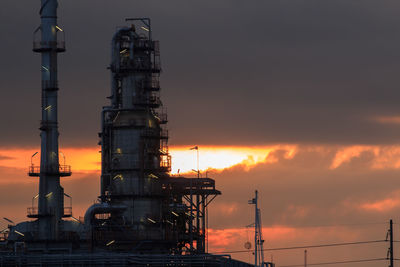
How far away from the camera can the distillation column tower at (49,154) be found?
162 m

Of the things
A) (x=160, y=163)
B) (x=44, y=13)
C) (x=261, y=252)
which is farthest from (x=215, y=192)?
(x=44, y=13)

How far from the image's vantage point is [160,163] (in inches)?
6516

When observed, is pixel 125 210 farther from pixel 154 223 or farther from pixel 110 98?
pixel 110 98

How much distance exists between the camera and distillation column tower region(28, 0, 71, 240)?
162500 mm

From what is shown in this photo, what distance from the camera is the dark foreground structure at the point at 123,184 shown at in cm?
16250

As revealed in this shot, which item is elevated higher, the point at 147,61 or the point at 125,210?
the point at 147,61

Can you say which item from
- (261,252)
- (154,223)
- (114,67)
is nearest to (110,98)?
(114,67)

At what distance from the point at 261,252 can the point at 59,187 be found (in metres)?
26.7

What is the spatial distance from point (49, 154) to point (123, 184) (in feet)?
30.9

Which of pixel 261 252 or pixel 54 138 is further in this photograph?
pixel 54 138

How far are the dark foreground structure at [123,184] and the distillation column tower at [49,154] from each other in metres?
0.12

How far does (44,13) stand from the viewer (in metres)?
166

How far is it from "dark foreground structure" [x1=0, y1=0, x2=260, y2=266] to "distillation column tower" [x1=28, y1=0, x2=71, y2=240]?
0.12 metres

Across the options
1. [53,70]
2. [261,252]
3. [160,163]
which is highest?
[53,70]
